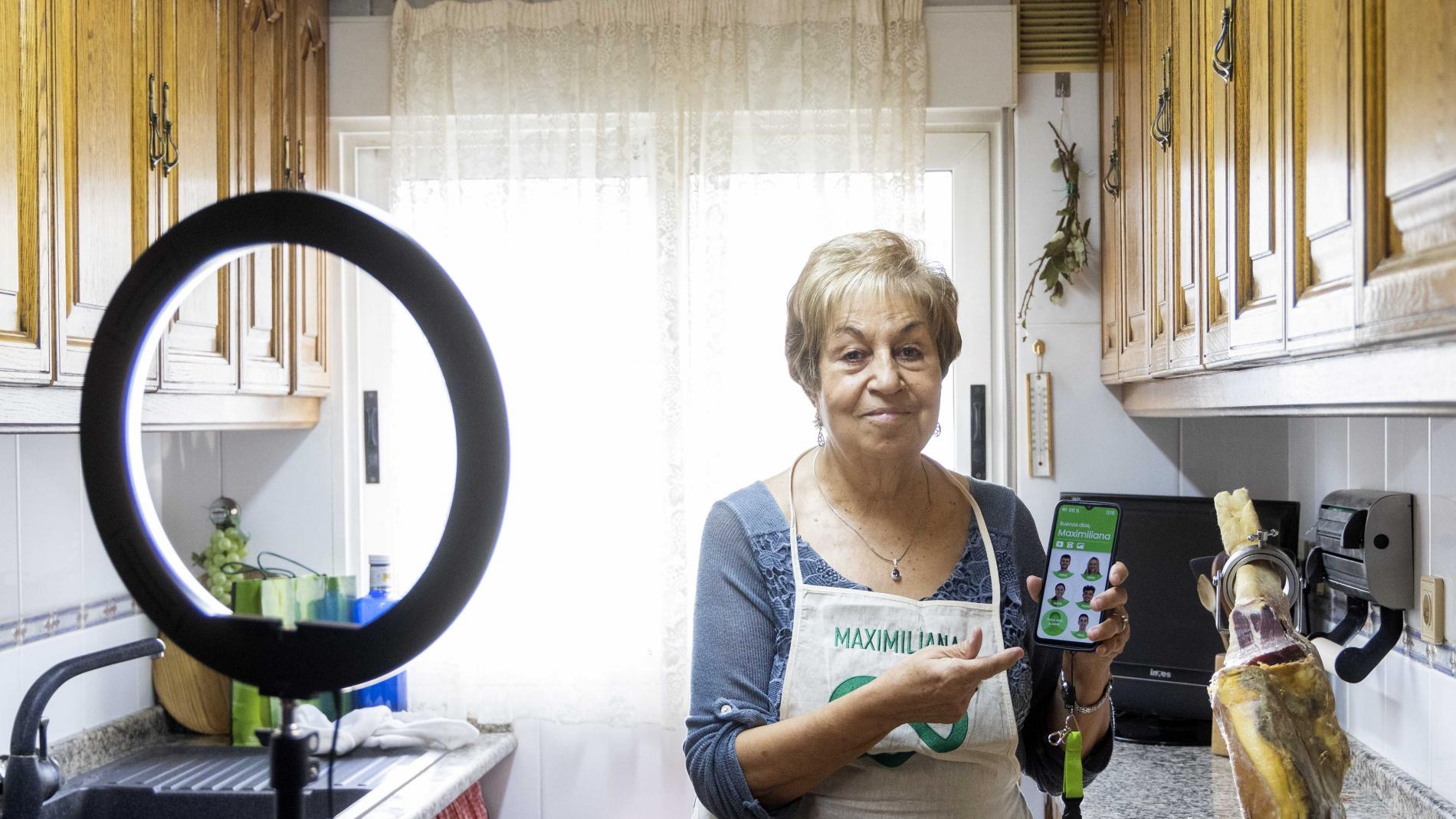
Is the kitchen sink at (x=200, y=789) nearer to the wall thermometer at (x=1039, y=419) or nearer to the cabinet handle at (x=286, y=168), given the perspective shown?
the cabinet handle at (x=286, y=168)

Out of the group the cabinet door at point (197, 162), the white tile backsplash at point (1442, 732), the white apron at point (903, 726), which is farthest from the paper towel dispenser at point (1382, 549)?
the cabinet door at point (197, 162)

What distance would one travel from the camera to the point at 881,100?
82.9 inches

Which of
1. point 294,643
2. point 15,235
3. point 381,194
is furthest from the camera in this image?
point 381,194

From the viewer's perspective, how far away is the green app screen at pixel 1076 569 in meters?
1.11

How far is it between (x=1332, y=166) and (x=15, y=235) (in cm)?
137

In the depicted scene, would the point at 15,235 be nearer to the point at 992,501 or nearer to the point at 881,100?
the point at 992,501

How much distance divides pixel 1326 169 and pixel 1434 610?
2.29ft

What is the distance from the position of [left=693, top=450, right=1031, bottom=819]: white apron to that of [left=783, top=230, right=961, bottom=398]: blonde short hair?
230 millimetres

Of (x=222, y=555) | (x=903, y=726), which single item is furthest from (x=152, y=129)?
(x=903, y=726)

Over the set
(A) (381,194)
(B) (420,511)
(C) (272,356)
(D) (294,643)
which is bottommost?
(B) (420,511)

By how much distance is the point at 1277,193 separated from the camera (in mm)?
1137

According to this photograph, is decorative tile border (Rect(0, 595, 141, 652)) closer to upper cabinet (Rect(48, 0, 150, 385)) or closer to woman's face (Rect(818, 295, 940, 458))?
upper cabinet (Rect(48, 0, 150, 385))

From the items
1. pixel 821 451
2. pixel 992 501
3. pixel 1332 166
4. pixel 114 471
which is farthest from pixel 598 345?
pixel 114 471

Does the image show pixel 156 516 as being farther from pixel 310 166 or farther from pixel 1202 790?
pixel 310 166
